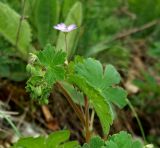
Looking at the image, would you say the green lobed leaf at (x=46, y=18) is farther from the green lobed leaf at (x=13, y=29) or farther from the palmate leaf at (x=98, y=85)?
the palmate leaf at (x=98, y=85)

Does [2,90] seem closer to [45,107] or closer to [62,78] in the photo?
[45,107]

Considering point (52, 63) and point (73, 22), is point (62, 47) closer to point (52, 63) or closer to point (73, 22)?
point (73, 22)

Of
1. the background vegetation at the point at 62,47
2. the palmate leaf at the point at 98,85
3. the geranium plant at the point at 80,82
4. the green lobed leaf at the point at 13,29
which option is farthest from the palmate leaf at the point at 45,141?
the green lobed leaf at the point at 13,29

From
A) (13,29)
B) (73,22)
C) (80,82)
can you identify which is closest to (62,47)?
(73,22)

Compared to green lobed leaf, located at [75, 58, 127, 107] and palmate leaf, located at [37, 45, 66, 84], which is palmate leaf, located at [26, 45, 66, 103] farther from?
green lobed leaf, located at [75, 58, 127, 107]

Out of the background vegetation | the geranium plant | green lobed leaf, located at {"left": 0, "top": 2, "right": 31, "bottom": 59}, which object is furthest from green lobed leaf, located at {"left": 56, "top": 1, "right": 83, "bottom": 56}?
the geranium plant

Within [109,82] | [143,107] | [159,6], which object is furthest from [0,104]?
[159,6]
